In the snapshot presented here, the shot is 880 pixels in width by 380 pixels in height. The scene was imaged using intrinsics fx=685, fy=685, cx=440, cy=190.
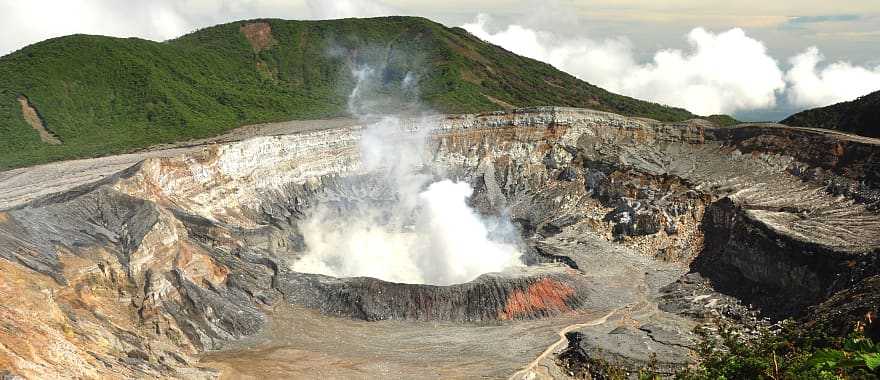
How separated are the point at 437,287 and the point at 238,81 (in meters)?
99.8

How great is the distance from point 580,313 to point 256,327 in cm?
2299

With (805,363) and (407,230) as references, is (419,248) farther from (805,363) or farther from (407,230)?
(805,363)

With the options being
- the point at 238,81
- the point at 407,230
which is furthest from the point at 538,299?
the point at 238,81

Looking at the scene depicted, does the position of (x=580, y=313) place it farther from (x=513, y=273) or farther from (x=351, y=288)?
(x=351, y=288)

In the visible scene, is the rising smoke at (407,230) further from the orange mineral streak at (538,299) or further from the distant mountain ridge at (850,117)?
the distant mountain ridge at (850,117)

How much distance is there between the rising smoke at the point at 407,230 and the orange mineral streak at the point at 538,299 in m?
6.55

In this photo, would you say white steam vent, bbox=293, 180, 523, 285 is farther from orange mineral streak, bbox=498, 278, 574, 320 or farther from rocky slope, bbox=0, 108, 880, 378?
orange mineral streak, bbox=498, 278, 574, 320

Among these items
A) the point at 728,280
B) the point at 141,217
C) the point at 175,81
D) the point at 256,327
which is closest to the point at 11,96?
the point at 175,81

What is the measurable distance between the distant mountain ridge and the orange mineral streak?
53.8 metres

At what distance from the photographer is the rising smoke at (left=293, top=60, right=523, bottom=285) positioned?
58.4 metres

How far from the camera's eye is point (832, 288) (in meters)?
44.0

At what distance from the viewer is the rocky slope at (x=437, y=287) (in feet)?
134

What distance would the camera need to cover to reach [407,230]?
225 feet

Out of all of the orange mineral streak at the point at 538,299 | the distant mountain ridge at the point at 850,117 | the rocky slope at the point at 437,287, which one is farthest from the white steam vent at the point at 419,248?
the distant mountain ridge at the point at 850,117
